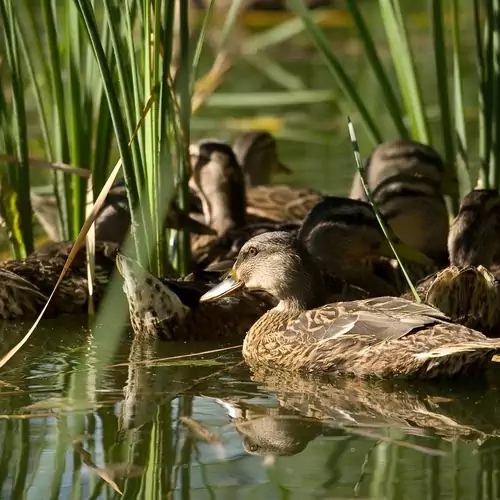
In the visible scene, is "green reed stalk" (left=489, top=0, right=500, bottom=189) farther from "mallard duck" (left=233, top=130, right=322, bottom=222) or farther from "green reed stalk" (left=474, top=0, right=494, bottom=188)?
"mallard duck" (left=233, top=130, right=322, bottom=222)

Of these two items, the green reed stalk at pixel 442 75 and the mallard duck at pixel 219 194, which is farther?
the mallard duck at pixel 219 194

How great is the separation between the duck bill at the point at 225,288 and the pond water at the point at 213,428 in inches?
10.9

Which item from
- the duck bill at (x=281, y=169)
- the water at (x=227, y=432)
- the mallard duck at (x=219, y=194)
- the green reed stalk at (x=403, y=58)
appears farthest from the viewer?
the duck bill at (x=281, y=169)

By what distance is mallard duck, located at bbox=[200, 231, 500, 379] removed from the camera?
21.1 ft

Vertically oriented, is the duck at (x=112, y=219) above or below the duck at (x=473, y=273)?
above

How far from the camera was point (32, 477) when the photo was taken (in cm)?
518

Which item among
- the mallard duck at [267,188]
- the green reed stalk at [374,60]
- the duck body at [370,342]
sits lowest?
the duck body at [370,342]

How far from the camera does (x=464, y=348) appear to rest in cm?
619

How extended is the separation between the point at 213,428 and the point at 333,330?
1.25 m

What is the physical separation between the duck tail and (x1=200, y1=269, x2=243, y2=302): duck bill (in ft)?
4.97

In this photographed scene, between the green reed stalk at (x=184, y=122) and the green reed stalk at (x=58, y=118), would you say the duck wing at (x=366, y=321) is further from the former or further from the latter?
the green reed stalk at (x=58, y=118)

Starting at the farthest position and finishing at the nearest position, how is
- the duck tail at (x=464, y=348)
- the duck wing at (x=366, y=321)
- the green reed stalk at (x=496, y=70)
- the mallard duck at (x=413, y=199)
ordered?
the mallard duck at (x=413, y=199) < the green reed stalk at (x=496, y=70) < the duck wing at (x=366, y=321) < the duck tail at (x=464, y=348)

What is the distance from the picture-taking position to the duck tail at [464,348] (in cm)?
616

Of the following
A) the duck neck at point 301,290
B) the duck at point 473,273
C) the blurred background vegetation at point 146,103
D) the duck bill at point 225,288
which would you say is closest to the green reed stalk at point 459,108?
the blurred background vegetation at point 146,103
